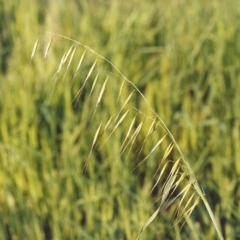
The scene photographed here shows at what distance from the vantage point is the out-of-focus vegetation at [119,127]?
5.45 ft

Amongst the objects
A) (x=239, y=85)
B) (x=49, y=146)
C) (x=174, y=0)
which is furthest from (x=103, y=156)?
(x=174, y=0)

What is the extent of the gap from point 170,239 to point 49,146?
1.53ft

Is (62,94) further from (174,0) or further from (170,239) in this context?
(174,0)

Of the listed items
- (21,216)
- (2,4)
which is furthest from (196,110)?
(2,4)

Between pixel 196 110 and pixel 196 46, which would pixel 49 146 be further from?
pixel 196 46

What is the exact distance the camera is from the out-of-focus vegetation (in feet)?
5.45

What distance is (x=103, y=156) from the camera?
1.92 metres

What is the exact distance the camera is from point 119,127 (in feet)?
6.26

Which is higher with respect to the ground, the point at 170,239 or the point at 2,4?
the point at 2,4

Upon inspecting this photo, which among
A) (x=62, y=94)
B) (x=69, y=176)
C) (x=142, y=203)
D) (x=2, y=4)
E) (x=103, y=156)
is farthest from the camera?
(x=2, y=4)

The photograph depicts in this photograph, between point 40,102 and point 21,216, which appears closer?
point 21,216

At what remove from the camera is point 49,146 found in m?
1.86

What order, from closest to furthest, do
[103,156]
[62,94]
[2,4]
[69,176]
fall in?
[69,176] → [103,156] → [62,94] → [2,4]

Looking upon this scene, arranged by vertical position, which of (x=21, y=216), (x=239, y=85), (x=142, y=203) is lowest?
(x=21, y=216)
